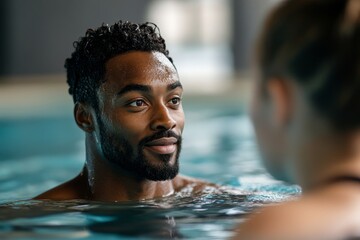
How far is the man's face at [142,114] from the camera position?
3.79 meters

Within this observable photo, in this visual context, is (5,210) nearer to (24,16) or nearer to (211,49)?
(24,16)

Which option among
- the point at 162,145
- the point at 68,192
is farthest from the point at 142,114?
the point at 68,192

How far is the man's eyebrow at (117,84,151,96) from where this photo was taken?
3.84 m

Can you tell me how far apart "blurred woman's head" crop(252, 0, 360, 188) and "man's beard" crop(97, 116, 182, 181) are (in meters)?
1.64

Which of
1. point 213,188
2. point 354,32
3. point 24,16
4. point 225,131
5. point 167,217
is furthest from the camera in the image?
point 24,16

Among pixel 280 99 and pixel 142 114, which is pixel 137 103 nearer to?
pixel 142 114

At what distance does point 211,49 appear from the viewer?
30.5 metres

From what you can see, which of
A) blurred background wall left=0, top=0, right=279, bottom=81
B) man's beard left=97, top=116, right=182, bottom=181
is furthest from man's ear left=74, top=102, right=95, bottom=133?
blurred background wall left=0, top=0, right=279, bottom=81

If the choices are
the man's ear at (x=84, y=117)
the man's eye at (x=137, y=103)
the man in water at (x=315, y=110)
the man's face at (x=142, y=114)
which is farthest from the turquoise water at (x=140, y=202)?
the man in water at (x=315, y=110)

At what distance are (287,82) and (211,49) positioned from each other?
93.4 ft

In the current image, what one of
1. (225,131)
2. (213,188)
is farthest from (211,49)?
(213,188)

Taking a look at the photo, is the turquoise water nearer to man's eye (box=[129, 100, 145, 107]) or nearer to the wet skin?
the wet skin

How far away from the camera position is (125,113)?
3.87 meters

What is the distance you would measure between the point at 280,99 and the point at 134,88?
1.79 m
